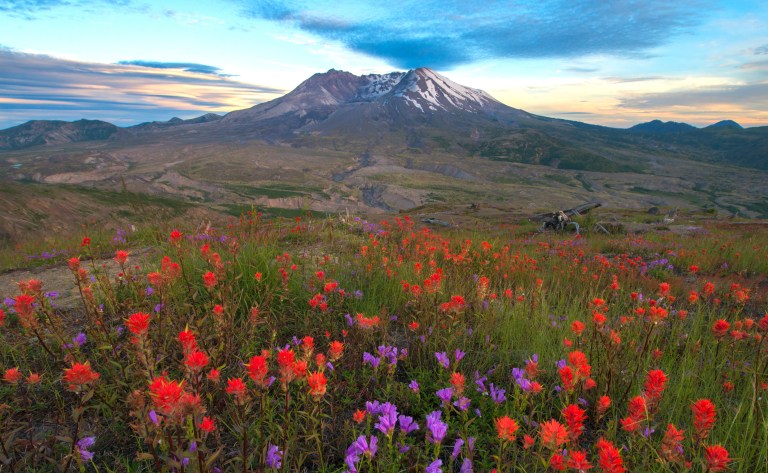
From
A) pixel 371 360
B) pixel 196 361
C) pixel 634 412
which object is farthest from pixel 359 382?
pixel 634 412

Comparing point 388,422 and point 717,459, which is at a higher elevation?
point 717,459

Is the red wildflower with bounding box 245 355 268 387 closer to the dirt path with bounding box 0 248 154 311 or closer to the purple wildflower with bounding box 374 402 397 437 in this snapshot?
the purple wildflower with bounding box 374 402 397 437

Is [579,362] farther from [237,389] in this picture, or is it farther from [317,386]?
[237,389]

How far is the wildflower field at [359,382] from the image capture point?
1593 mm

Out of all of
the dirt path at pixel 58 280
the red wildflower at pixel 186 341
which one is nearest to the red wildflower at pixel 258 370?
the red wildflower at pixel 186 341

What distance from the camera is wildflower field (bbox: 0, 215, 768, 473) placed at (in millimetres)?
1593

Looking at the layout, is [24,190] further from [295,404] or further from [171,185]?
[171,185]

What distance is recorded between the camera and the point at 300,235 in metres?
8.36

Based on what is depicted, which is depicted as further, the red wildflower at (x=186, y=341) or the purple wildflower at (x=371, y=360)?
the purple wildflower at (x=371, y=360)

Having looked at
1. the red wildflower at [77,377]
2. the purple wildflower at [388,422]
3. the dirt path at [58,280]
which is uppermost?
the red wildflower at [77,377]

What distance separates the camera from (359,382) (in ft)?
9.22

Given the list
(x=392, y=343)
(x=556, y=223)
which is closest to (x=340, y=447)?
(x=392, y=343)

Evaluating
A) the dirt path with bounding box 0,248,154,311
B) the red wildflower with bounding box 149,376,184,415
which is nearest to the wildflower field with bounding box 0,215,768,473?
the red wildflower with bounding box 149,376,184,415

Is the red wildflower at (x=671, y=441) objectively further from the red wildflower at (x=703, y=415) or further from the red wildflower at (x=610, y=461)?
the red wildflower at (x=610, y=461)
